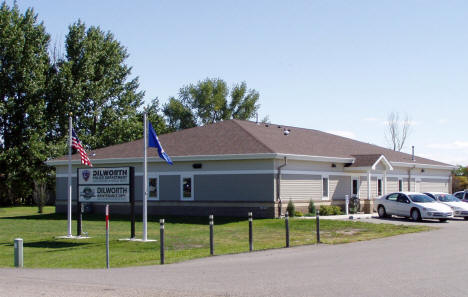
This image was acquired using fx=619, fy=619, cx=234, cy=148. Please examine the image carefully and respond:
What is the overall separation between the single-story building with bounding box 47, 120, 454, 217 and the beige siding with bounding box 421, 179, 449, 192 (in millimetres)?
4548

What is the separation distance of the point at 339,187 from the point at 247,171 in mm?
7007

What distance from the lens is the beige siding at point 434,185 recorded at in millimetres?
45125

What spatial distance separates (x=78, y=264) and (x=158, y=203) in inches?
720

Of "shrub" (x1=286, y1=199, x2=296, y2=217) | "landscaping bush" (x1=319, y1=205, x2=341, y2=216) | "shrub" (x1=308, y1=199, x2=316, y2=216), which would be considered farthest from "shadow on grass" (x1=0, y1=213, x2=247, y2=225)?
"landscaping bush" (x1=319, y1=205, x2=341, y2=216)

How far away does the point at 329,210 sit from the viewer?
111ft

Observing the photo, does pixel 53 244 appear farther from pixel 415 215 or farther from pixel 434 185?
pixel 434 185

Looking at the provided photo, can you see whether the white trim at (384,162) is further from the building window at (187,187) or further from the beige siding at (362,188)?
the building window at (187,187)

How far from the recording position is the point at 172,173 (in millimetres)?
34656

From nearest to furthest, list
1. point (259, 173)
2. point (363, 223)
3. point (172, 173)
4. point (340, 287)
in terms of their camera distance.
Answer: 1. point (340, 287)
2. point (363, 223)
3. point (259, 173)
4. point (172, 173)

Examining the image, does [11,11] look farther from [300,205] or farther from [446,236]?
[446,236]

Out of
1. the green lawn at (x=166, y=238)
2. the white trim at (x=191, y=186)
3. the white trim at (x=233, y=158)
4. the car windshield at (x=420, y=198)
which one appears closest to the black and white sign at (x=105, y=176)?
the green lawn at (x=166, y=238)

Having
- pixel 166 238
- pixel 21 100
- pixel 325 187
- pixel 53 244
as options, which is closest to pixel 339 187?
pixel 325 187

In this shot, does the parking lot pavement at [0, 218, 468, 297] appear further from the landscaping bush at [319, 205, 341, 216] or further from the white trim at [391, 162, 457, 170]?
the white trim at [391, 162, 457, 170]

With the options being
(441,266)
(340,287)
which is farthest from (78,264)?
(441,266)
